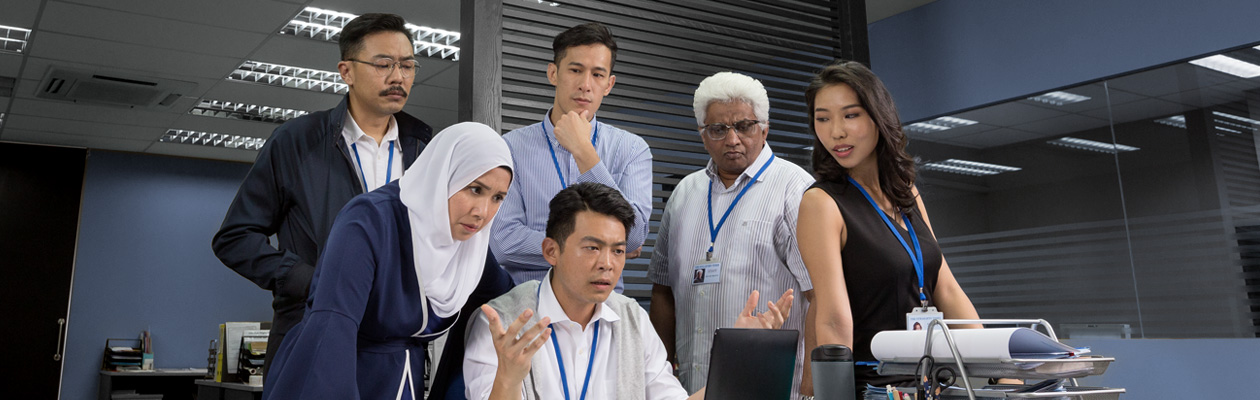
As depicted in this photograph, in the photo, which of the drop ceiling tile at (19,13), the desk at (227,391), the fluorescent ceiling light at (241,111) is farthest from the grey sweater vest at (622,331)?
the fluorescent ceiling light at (241,111)

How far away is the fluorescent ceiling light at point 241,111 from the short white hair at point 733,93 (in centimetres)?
558

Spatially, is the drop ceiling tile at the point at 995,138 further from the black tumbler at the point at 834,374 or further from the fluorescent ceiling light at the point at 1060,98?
the black tumbler at the point at 834,374

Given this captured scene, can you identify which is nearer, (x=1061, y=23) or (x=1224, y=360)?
(x=1224, y=360)

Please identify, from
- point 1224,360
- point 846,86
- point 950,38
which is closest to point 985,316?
point 1224,360

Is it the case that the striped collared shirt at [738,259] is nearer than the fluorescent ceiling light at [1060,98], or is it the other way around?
the striped collared shirt at [738,259]

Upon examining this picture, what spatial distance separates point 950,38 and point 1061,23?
668 millimetres

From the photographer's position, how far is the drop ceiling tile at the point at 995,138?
15.5 ft

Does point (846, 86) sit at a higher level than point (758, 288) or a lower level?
higher

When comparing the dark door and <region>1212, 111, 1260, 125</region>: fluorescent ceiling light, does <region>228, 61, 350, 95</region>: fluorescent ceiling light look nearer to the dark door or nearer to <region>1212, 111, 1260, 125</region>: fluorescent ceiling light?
the dark door

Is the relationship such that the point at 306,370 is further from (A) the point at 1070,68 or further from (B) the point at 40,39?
(B) the point at 40,39

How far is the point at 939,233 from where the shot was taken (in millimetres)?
5129

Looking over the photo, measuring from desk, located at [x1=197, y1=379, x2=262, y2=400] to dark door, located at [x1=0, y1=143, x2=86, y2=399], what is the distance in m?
3.71

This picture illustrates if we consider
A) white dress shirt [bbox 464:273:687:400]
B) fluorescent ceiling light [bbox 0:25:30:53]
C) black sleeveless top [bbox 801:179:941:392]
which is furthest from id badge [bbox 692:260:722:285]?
fluorescent ceiling light [bbox 0:25:30:53]

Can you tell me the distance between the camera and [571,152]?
2338 mm
